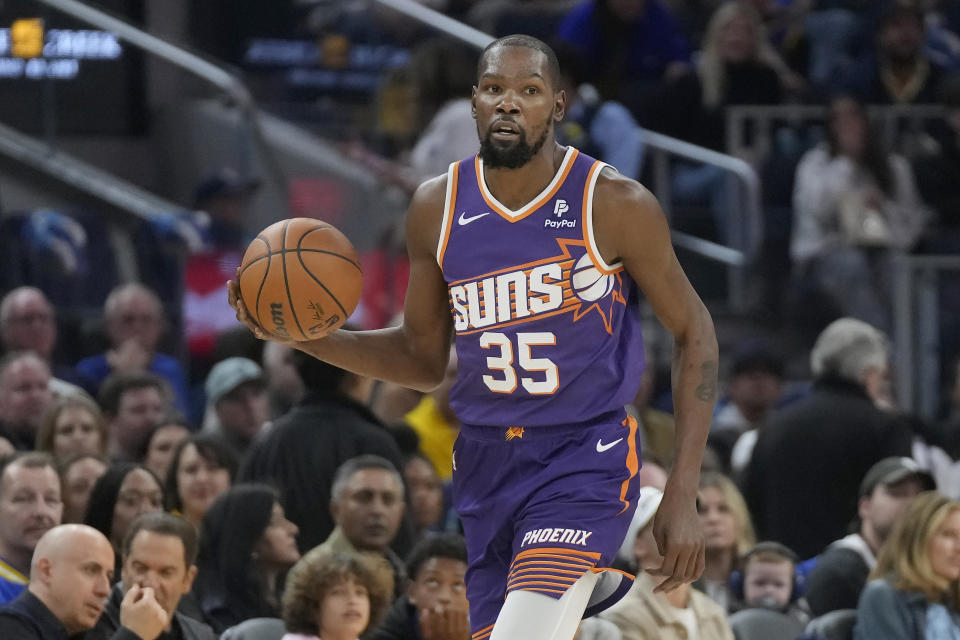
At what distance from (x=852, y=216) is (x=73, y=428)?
5386 millimetres

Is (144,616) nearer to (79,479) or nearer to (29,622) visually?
(29,622)

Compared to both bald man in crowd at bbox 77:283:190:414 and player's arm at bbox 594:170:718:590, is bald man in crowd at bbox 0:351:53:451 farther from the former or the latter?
player's arm at bbox 594:170:718:590

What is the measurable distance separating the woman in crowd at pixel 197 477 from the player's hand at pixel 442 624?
141 centimetres

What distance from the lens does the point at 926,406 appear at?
11.6 meters

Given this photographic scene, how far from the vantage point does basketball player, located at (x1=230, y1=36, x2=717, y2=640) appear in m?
4.80

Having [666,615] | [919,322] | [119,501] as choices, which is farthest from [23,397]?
[919,322]

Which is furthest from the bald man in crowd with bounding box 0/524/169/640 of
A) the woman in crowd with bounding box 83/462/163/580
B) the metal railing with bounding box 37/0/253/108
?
the metal railing with bounding box 37/0/253/108

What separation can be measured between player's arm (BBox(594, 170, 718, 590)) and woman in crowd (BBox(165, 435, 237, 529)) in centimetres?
326

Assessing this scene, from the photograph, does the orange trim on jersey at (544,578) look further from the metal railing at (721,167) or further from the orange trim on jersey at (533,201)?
the metal railing at (721,167)

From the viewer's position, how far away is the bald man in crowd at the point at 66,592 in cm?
603

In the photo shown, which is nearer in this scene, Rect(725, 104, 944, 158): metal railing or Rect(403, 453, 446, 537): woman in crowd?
Rect(403, 453, 446, 537): woman in crowd

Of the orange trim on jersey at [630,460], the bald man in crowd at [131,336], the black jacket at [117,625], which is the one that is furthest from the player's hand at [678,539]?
the bald man in crowd at [131,336]

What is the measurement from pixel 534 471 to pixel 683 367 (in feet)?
1.60

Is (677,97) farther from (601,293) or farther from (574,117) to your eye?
(601,293)
